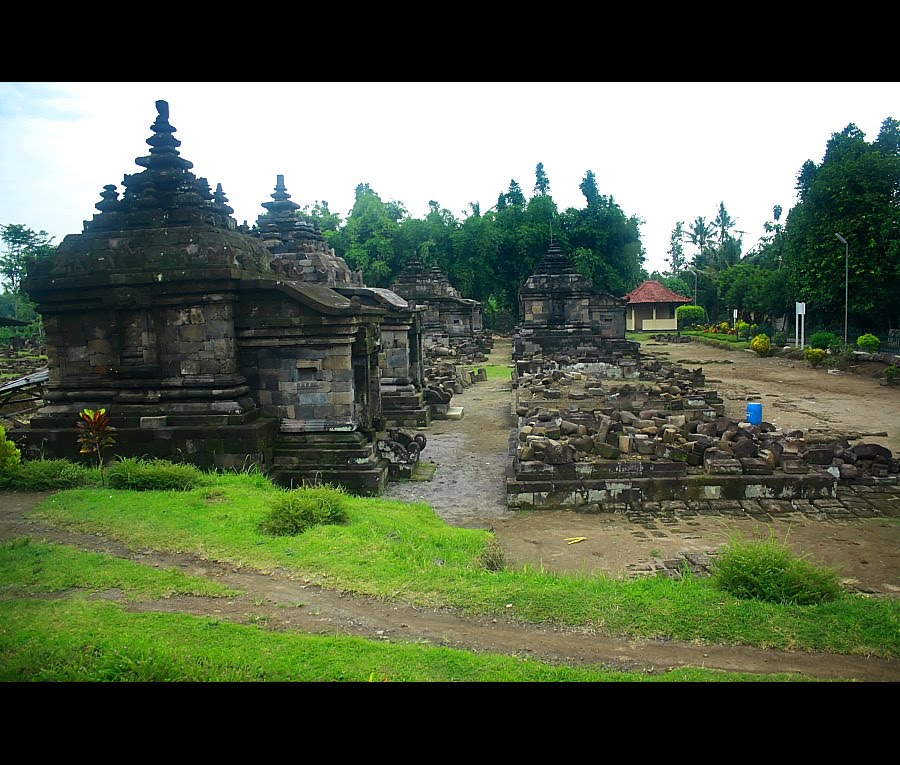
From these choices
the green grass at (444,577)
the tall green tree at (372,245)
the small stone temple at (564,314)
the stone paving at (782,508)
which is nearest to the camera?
the green grass at (444,577)

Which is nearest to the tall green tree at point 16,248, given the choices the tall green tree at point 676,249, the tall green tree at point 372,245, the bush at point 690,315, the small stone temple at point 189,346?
the tall green tree at point 372,245

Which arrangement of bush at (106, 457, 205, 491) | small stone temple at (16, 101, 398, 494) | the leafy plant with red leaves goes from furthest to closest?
small stone temple at (16, 101, 398, 494) < the leafy plant with red leaves < bush at (106, 457, 205, 491)

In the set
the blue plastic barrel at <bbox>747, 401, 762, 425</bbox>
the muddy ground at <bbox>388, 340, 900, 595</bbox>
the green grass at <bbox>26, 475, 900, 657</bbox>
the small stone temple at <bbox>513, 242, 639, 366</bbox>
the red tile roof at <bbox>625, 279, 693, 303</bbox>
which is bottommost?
the muddy ground at <bbox>388, 340, 900, 595</bbox>

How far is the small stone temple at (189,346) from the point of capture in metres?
9.94

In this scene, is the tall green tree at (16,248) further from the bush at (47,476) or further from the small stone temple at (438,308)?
the bush at (47,476)

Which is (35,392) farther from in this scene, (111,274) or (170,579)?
(170,579)

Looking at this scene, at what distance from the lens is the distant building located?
173 ft

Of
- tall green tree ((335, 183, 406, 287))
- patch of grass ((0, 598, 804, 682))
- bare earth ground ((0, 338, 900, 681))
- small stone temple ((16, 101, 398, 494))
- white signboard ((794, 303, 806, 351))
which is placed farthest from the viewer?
tall green tree ((335, 183, 406, 287))

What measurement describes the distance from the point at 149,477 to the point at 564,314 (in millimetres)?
25246

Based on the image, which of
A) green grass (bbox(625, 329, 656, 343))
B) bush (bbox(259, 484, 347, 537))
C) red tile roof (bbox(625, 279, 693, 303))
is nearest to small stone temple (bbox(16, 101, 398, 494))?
bush (bbox(259, 484, 347, 537))

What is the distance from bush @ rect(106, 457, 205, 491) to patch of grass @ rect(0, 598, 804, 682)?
3.62 meters

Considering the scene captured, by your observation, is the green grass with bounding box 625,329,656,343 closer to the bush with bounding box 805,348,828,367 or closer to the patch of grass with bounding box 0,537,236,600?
the bush with bounding box 805,348,828,367

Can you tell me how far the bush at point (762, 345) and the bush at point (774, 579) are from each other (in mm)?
29928

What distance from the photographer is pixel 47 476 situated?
8602mm
